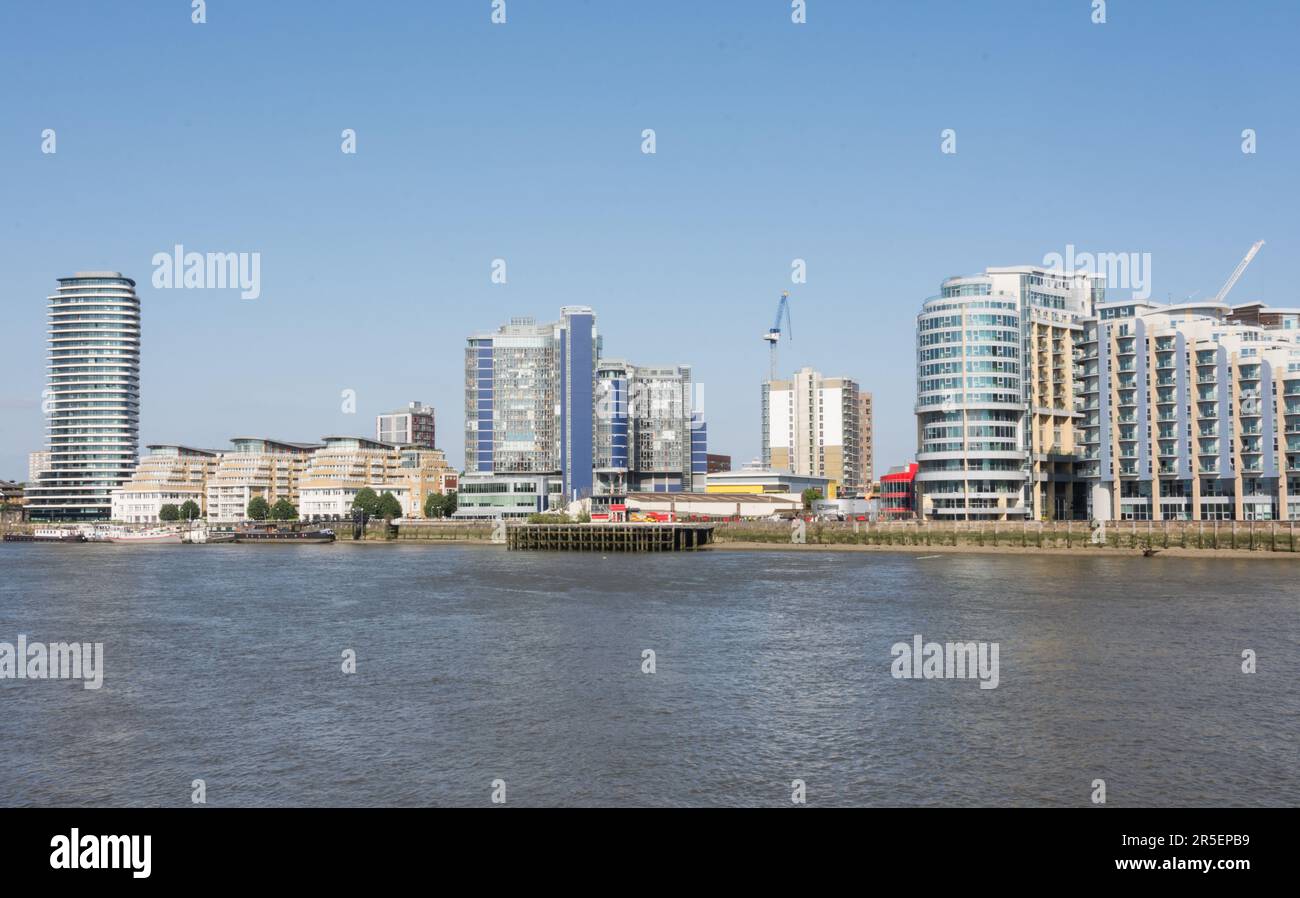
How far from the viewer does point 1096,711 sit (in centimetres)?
3878

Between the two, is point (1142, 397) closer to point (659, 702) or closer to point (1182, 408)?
point (1182, 408)

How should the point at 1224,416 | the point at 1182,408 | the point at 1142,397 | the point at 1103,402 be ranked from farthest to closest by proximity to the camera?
the point at 1103,402
the point at 1142,397
the point at 1182,408
the point at 1224,416

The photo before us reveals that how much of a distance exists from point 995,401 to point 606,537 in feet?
211

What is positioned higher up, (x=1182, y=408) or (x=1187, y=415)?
(x=1182, y=408)

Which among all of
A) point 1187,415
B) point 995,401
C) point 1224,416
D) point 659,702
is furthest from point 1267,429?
point 659,702

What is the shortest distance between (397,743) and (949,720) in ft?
61.3

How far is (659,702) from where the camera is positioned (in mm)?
40375

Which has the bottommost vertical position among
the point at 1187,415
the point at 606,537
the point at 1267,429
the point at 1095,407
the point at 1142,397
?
the point at 606,537

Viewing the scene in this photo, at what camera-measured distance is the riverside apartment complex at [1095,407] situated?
141 m

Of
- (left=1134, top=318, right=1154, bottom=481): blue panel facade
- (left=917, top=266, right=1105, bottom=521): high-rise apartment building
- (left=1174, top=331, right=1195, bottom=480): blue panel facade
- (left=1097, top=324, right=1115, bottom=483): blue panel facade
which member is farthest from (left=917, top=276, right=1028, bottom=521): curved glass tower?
(left=1174, top=331, right=1195, bottom=480): blue panel facade

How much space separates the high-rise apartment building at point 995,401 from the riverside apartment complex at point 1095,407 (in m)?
Answer: 0.21

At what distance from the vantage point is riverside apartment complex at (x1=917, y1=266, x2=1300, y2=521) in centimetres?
14125
